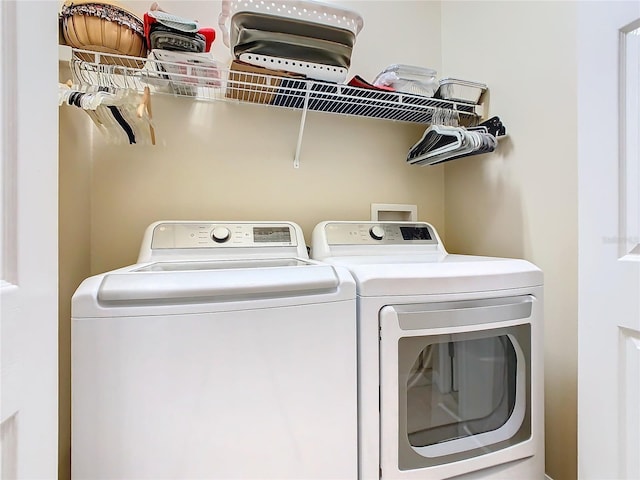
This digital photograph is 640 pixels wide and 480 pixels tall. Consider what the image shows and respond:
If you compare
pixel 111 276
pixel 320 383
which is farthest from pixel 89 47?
pixel 320 383

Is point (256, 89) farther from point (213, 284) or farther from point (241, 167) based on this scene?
point (213, 284)

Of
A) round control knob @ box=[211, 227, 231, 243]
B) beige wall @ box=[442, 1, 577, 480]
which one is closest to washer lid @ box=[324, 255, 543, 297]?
beige wall @ box=[442, 1, 577, 480]

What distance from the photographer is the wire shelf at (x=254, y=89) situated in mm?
1129

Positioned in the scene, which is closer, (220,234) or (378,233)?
(220,234)

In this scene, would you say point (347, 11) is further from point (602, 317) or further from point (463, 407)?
point (463, 407)

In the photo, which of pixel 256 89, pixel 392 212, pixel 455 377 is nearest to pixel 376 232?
pixel 392 212

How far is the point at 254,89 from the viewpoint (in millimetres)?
1343

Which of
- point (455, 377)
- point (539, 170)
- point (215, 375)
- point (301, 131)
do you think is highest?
point (301, 131)

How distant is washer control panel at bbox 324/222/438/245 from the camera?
1.39 m

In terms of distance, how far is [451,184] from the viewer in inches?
70.1

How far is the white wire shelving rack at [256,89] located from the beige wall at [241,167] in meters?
0.09

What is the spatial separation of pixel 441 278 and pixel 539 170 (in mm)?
722
